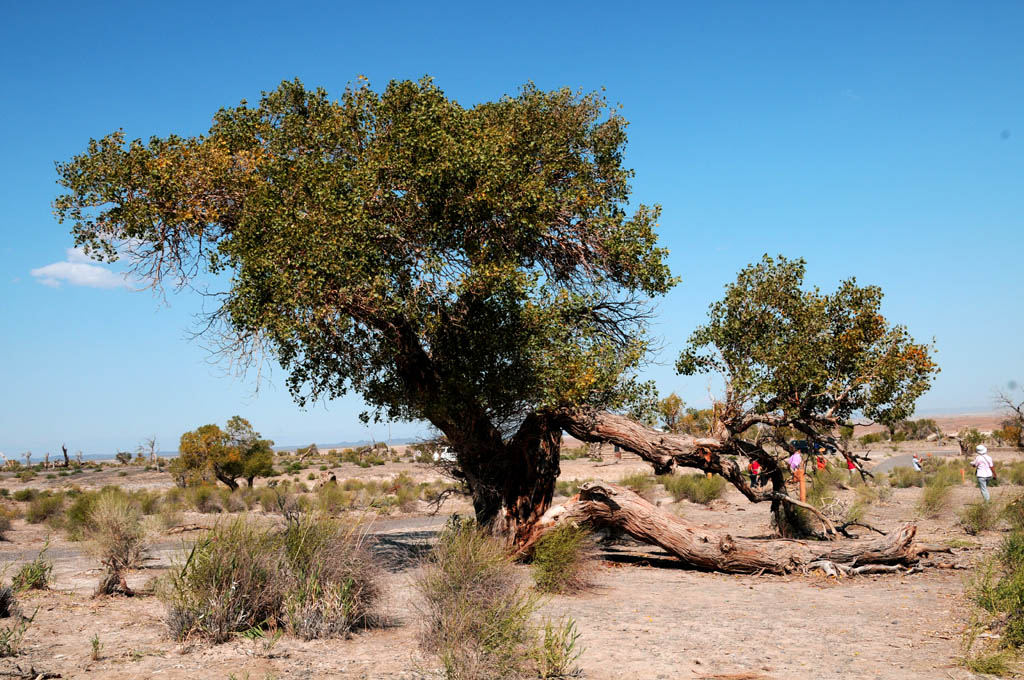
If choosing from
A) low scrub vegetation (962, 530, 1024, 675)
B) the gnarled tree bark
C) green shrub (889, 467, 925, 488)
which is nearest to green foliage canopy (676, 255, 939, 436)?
the gnarled tree bark

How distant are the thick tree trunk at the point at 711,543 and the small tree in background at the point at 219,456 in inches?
861

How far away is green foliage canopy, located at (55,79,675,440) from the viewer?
1005 centimetres

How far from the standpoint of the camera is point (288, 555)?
807cm

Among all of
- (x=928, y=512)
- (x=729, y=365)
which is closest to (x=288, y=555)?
A: (x=729, y=365)

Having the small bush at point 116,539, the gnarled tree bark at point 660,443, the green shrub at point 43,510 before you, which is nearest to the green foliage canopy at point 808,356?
the gnarled tree bark at point 660,443

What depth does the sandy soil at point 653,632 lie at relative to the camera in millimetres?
6883

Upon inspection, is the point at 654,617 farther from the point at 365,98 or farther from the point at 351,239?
the point at 365,98

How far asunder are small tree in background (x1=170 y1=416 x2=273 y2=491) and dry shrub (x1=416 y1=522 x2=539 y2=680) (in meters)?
25.5

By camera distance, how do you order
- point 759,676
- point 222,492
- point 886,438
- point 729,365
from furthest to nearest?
1. point 886,438
2. point 222,492
3. point 729,365
4. point 759,676

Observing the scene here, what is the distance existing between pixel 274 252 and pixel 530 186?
370 cm

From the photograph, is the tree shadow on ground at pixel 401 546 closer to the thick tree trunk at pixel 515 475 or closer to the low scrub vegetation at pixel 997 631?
the thick tree trunk at pixel 515 475

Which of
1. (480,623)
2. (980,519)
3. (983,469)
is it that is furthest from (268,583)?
(983,469)

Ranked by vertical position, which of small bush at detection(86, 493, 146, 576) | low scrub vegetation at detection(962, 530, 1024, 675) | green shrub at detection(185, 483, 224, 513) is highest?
small bush at detection(86, 493, 146, 576)

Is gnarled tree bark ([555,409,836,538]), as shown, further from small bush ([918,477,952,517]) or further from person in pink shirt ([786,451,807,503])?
small bush ([918,477,952,517])
